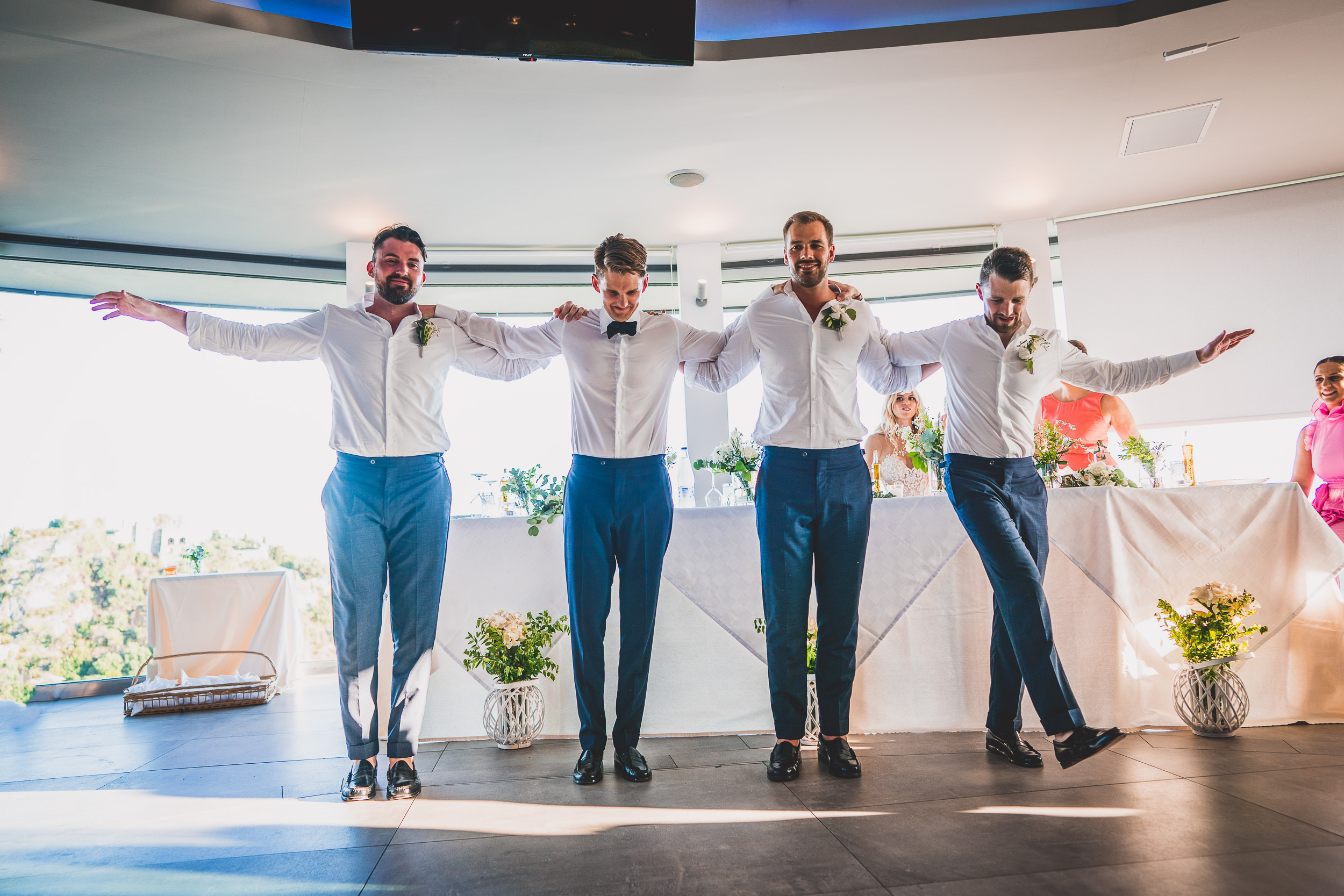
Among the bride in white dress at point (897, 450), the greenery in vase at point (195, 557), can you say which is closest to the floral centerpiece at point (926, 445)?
the bride in white dress at point (897, 450)

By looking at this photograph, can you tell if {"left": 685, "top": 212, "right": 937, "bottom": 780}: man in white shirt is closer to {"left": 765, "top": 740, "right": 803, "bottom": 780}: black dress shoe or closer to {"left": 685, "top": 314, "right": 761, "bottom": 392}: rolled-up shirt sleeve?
{"left": 765, "top": 740, "right": 803, "bottom": 780}: black dress shoe

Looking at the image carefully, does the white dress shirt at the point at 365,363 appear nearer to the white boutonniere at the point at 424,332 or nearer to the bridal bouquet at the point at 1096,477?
the white boutonniere at the point at 424,332

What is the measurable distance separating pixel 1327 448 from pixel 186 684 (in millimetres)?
6242

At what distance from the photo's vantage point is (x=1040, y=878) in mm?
1642

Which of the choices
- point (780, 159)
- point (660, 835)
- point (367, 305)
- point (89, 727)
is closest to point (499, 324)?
point (367, 305)

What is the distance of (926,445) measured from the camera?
336 cm

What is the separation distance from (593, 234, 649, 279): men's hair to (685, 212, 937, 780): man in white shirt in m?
0.50

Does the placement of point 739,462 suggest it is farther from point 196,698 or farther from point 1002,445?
point 196,698

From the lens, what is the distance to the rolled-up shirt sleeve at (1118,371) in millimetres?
2936

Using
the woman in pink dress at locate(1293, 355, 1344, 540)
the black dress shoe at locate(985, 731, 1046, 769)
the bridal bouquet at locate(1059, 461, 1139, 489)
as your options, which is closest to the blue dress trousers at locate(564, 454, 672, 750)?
the black dress shoe at locate(985, 731, 1046, 769)

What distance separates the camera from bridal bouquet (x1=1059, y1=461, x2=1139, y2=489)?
10.7ft

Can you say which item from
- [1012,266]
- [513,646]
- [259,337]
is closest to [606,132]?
[259,337]

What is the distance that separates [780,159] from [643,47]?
1.55 metres

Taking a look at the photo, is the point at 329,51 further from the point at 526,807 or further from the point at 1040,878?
the point at 1040,878
